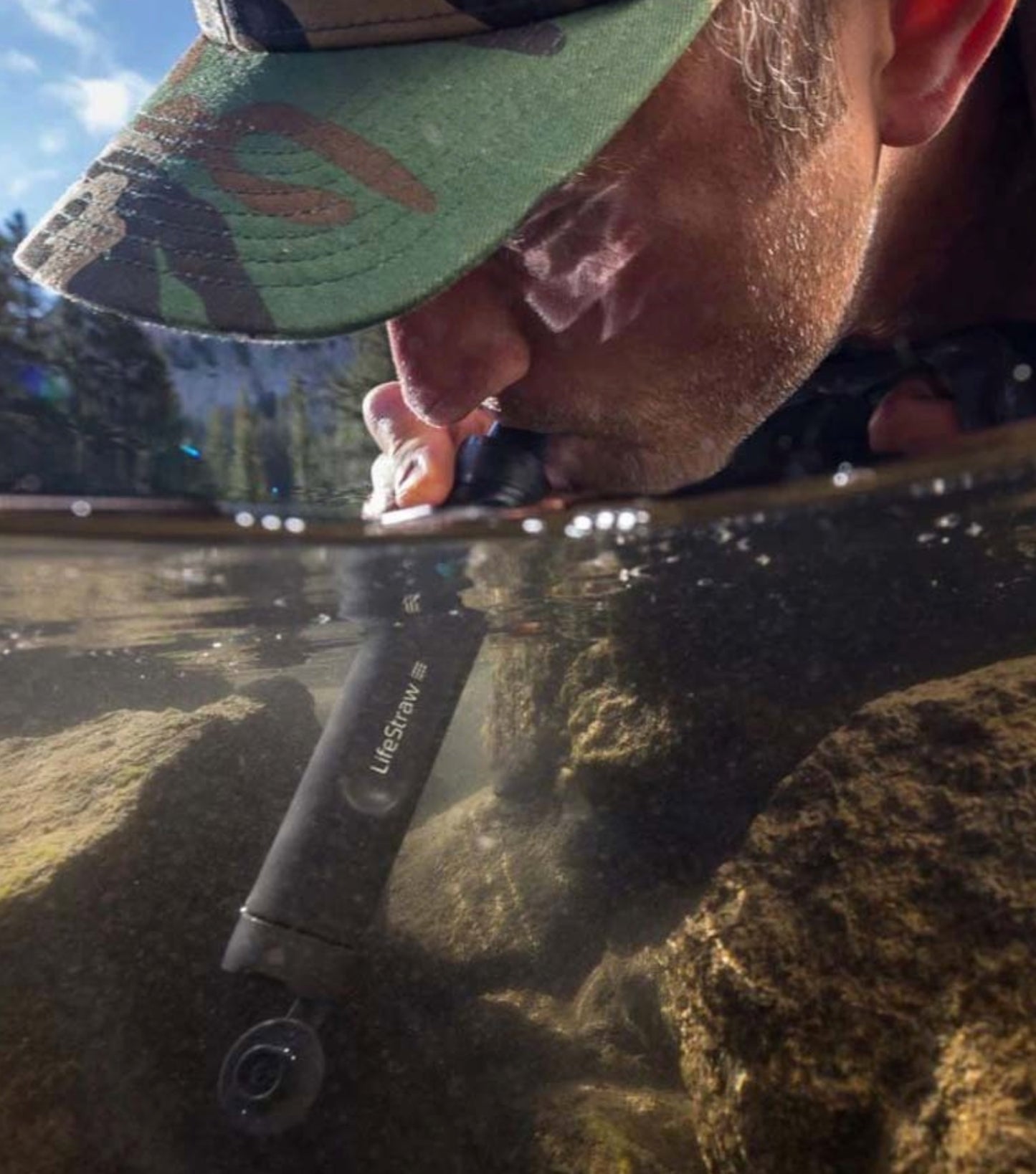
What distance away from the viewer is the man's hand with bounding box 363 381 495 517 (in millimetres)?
2895

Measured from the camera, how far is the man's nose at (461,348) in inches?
76.8

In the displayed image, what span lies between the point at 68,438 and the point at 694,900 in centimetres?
453

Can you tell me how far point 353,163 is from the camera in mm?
1456

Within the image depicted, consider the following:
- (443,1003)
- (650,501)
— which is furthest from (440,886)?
(650,501)

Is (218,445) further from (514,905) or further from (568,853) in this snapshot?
(514,905)

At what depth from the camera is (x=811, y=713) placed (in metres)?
5.29

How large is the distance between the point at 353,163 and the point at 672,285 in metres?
0.81

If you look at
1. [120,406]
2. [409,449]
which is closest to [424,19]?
[409,449]

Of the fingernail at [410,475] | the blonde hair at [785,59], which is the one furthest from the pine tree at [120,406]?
the blonde hair at [785,59]

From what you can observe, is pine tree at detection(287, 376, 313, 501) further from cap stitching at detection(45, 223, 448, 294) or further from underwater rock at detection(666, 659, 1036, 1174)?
underwater rock at detection(666, 659, 1036, 1174)

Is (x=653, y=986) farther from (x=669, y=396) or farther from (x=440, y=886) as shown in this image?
(x=669, y=396)

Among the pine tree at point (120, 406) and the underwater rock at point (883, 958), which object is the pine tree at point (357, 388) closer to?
the pine tree at point (120, 406)

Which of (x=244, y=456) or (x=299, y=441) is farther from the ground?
(x=299, y=441)

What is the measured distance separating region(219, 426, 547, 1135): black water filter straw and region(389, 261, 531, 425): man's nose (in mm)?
1623
